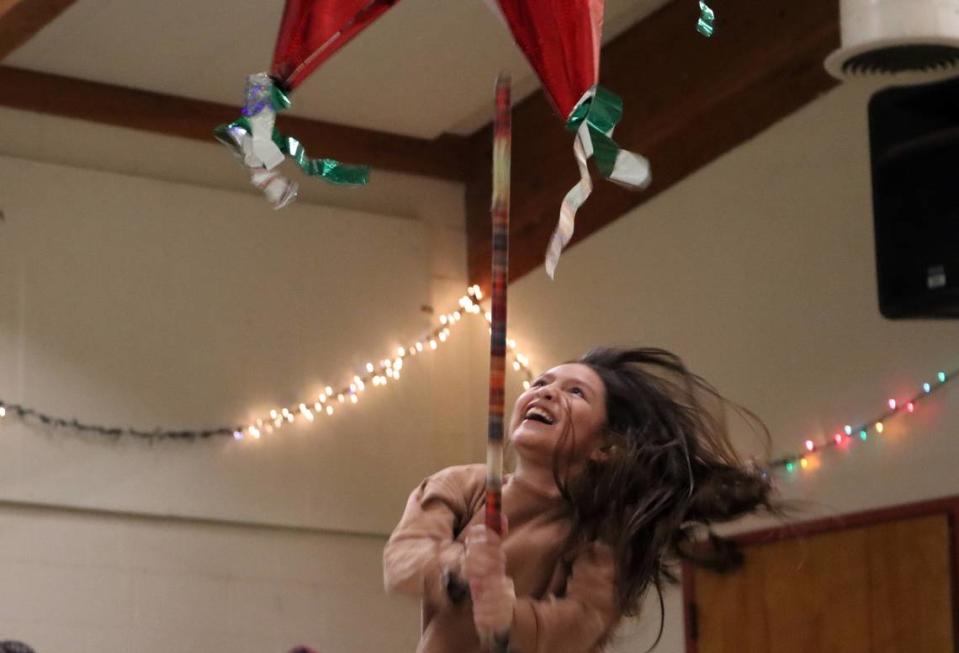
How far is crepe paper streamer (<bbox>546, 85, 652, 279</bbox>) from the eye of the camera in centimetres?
221

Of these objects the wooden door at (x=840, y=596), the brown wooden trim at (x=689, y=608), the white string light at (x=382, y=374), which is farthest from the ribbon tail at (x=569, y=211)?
the white string light at (x=382, y=374)

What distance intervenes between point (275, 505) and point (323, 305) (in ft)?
2.41

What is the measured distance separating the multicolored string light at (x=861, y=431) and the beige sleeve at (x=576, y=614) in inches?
→ 94.5

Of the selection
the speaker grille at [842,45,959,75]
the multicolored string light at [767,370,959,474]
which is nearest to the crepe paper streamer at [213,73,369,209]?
the speaker grille at [842,45,959,75]

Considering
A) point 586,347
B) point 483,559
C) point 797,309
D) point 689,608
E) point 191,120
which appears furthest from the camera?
Answer: point 191,120

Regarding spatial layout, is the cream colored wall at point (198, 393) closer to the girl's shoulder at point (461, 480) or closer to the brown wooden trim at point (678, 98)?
the brown wooden trim at point (678, 98)

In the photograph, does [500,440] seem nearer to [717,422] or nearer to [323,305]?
[717,422]

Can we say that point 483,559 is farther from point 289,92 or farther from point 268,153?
point 289,92

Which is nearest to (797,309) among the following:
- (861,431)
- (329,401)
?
(861,431)

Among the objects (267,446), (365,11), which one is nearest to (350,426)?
(267,446)

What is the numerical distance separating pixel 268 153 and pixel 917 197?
80.3 inches

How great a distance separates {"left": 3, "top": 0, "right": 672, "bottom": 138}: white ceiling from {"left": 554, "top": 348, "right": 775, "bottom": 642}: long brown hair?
10.9 ft

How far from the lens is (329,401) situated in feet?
20.7

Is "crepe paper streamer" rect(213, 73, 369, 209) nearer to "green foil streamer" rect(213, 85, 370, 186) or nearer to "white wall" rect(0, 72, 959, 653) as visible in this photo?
"green foil streamer" rect(213, 85, 370, 186)
